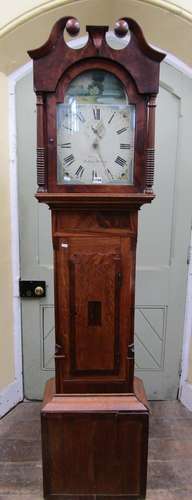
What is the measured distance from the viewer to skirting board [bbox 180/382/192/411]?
79.7 inches

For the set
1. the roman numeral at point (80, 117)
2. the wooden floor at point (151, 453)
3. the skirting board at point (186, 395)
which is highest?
the roman numeral at point (80, 117)

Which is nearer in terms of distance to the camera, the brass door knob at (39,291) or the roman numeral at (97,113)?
the roman numeral at (97,113)

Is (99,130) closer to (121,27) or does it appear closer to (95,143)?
(95,143)

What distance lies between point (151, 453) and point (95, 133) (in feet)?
5.00

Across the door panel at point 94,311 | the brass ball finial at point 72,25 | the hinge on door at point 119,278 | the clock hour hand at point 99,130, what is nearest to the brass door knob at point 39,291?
the door panel at point 94,311

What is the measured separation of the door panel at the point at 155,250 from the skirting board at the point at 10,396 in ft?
0.17

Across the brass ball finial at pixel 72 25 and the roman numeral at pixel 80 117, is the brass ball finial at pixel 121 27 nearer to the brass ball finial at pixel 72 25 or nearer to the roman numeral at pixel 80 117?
the brass ball finial at pixel 72 25

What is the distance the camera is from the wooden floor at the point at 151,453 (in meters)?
1.54

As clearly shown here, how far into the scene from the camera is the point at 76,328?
1.33 m

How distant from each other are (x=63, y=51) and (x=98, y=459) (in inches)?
58.6

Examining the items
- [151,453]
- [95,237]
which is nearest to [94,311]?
[95,237]

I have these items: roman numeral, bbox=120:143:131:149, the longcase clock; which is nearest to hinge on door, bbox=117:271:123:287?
the longcase clock

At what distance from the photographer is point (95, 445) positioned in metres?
1.39

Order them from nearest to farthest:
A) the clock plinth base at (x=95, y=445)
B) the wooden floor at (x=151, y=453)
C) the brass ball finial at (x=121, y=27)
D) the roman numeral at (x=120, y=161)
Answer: the brass ball finial at (x=121, y=27), the roman numeral at (x=120, y=161), the clock plinth base at (x=95, y=445), the wooden floor at (x=151, y=453)
